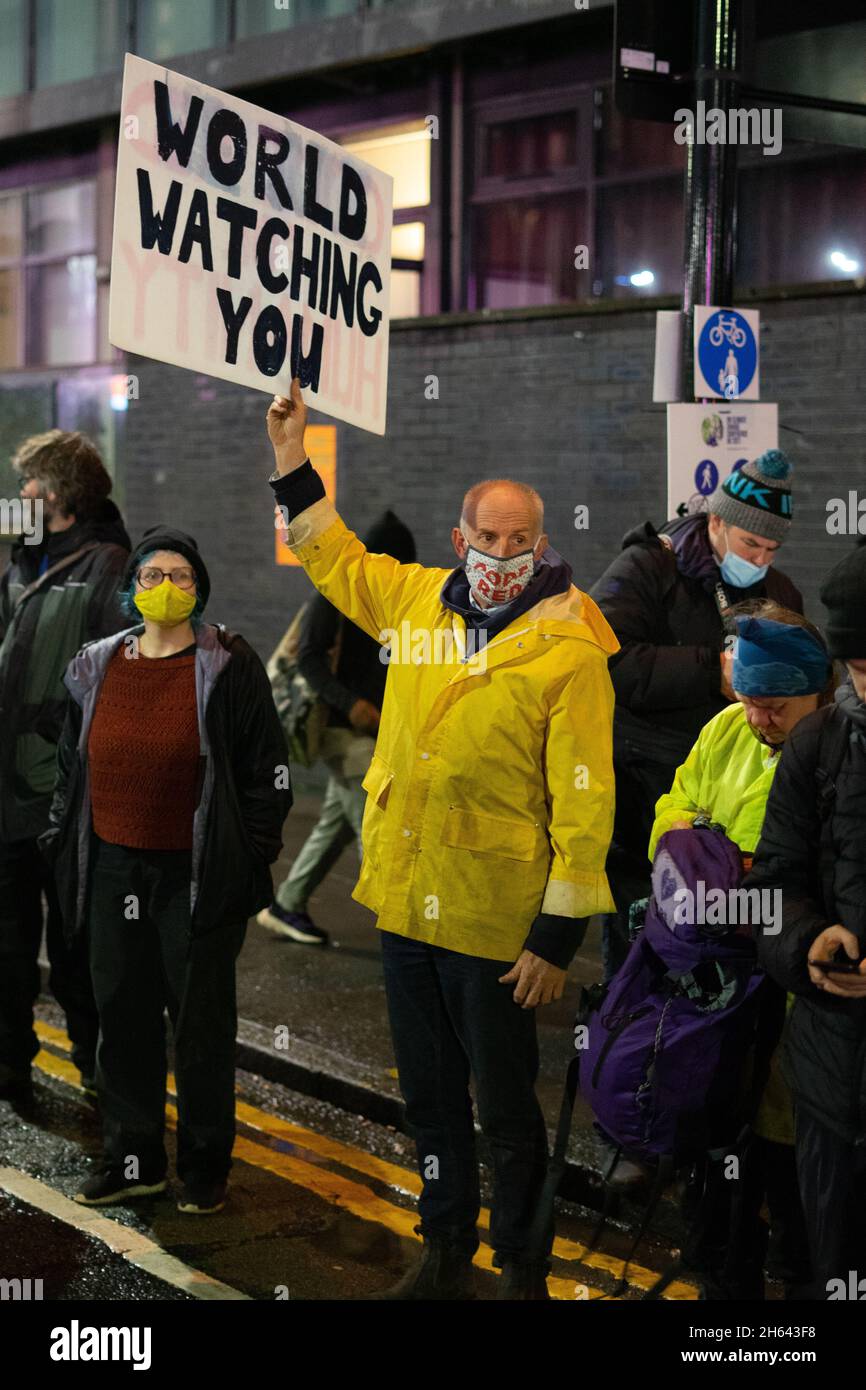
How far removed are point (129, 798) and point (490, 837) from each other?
1.38 m

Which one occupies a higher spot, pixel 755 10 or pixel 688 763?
pixel 755 10

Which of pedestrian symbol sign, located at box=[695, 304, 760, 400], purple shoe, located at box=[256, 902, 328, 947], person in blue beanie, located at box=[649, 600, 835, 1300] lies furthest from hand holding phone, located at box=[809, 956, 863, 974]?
purple shoe, located at box=[256, 902, 328, 947]

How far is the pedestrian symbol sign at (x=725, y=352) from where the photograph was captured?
7.19 meters

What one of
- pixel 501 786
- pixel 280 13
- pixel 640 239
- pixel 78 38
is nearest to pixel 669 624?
pixel 501 786

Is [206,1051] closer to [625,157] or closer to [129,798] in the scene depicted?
[129,798]

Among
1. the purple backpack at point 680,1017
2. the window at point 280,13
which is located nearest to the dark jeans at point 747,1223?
the purple backpack at point 680,1017

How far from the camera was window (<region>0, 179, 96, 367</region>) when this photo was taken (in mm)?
17141

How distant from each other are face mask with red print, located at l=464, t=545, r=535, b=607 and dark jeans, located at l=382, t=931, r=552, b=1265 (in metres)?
0.91

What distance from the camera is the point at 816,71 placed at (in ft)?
25.8

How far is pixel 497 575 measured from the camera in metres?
4.57

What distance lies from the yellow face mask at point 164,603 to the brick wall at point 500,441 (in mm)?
5605

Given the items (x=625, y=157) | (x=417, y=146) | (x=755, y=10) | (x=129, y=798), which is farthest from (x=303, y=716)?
(x=417, y=146)

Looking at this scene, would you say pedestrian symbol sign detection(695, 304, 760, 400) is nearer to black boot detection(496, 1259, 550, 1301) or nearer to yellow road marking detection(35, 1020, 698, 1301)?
yellow road marking detection(35, 1020, 698, 1301)

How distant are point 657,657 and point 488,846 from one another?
1217mm
